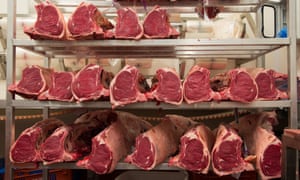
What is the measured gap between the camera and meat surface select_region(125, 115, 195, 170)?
1.57 metres

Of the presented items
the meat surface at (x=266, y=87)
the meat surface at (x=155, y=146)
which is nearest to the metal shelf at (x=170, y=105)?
the meat surface at (x=266, y=87)

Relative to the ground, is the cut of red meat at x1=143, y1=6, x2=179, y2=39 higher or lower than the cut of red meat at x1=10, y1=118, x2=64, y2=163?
higher

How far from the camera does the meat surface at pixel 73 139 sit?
1620 millimetres

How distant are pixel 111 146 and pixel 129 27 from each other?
1.89 ft

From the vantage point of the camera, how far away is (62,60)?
2.61 meters

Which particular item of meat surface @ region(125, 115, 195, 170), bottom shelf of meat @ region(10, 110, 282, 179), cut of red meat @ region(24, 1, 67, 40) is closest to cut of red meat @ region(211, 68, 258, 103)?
bottom shelf of meat @ region(10, 110, 282, 179)

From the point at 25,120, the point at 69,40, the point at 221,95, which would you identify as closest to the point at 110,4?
the point at 69,40

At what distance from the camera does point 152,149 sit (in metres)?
1.57

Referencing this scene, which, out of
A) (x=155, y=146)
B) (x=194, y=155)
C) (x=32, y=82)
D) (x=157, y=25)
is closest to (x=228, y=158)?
(x=194, y=155)

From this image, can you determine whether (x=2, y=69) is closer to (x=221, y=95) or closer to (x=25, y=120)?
(x=25, y=120)

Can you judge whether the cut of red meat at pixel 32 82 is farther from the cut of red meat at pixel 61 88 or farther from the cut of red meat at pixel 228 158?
the cut of red meat at pixel 228 158

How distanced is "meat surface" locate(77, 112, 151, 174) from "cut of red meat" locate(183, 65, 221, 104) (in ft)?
1.32

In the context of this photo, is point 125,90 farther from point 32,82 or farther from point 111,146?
point 32,82

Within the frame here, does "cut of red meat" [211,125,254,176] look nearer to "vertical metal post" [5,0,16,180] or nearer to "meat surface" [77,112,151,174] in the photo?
"meat surface" [77,112,151,174]
